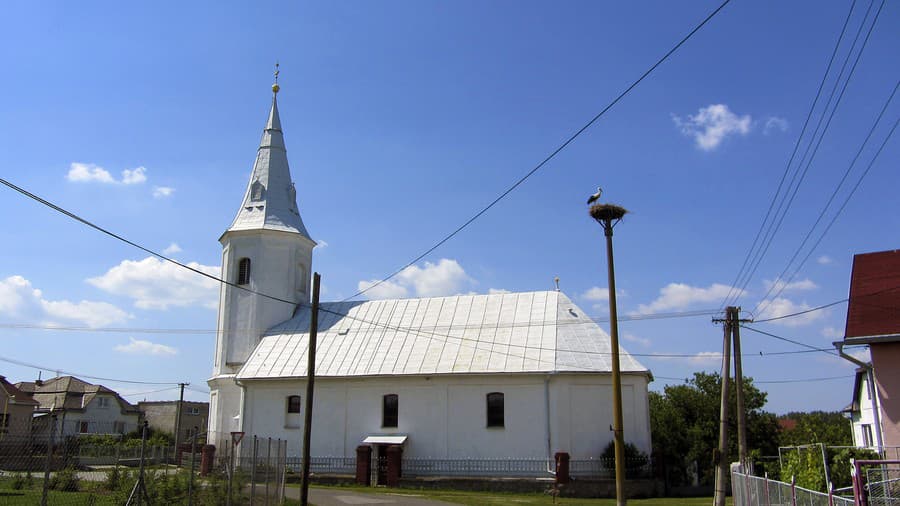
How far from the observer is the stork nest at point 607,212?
1931 centimetres

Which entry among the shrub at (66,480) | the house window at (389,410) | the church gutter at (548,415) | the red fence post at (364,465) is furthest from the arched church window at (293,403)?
the shrub at (66,480)

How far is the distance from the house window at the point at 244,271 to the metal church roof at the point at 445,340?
3.31 meters

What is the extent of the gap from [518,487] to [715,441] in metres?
20.3

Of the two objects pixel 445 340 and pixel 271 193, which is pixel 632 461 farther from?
pixel 271 193

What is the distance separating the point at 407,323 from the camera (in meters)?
39.4

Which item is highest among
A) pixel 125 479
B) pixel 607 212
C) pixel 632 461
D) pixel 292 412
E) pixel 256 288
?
pixel 256 288

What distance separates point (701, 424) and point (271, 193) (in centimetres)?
3077

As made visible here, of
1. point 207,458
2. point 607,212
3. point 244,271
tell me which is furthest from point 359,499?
point 244,271

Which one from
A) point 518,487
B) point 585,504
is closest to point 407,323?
point 518,487

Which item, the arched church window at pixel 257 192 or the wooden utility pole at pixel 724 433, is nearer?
the wooden utility pole at pixel 724 433

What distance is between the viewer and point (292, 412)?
A: 37406 millimetres

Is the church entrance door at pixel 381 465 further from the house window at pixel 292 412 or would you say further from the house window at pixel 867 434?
the house window at pixel 867 434

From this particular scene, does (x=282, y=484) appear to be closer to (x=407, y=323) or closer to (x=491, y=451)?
(x=491, y=451)

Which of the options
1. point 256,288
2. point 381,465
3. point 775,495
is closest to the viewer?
point 775,495
